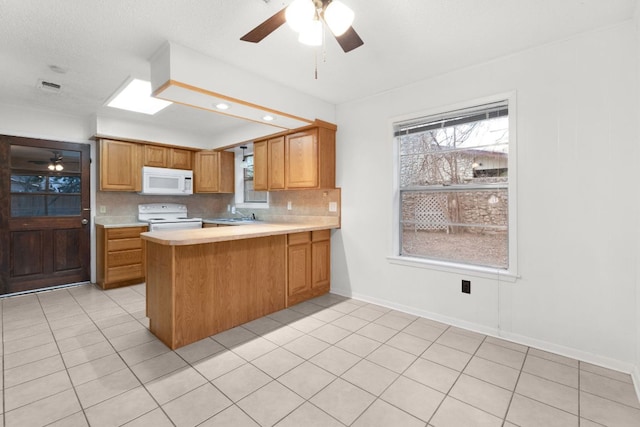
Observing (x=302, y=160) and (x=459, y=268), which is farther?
(x=302, y=160)

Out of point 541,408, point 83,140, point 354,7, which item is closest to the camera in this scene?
point 541,408

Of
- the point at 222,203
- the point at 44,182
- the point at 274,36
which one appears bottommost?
the point at 222,203

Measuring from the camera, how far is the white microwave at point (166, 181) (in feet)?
15.2

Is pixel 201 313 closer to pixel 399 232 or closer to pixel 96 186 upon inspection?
pixel 399 232

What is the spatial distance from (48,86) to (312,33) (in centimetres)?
315

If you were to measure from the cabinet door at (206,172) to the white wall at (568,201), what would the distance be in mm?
3710

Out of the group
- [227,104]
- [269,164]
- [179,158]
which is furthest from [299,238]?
[179,158]

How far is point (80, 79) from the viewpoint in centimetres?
300

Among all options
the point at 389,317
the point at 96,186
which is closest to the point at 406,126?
the point at 389,317

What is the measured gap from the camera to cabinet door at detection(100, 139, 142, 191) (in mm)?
4316

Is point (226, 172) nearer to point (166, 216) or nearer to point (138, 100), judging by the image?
point (166, 216)

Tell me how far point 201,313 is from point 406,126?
2748 mm

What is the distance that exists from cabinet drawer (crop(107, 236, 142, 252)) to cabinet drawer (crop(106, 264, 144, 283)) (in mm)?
263

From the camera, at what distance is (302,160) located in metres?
3.80
